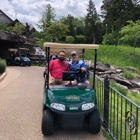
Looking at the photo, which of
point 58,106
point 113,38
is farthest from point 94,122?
point 113,38

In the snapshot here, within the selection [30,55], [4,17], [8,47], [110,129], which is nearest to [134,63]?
[30,55]

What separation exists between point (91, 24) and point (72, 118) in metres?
40.0

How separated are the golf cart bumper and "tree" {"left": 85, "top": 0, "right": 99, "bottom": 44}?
39.4m

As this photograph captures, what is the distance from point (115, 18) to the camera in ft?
116

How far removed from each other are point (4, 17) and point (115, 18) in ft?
76.7

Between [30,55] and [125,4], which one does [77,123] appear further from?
[125,4]

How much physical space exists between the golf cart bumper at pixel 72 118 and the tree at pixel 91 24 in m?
39.4

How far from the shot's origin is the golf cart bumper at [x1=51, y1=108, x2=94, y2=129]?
11.0 ft

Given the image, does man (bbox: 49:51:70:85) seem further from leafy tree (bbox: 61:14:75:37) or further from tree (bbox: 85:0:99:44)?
tree (bbox: 85:0:99:44)

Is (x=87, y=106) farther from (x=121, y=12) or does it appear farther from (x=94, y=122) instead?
(x=121, y=12)

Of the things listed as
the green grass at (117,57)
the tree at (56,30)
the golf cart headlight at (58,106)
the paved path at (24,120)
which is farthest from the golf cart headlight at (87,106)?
the tree at (56,30)

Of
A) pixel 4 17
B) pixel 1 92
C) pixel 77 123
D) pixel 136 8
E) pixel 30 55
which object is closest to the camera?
pixel 77 123

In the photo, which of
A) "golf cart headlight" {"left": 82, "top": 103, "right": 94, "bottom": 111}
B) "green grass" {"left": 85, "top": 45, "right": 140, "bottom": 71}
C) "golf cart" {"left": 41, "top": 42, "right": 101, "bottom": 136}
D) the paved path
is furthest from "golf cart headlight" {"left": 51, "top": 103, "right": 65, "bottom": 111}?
"green grass" {"left": 85, "top": 45, "right": 140, "bottom": 71}

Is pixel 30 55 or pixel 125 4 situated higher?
pixel 125 4
